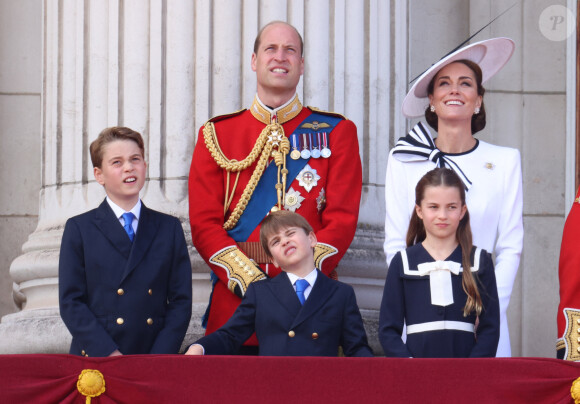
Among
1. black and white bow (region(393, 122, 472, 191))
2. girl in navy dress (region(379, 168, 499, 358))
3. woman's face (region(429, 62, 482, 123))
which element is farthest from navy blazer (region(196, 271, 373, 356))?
woman's face (region(429, 62, 482, 123))

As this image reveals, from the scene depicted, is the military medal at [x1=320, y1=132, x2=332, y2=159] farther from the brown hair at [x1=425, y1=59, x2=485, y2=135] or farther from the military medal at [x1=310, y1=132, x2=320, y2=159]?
the brown hair at [x1=425, y1=59, x2=485, y2=135]

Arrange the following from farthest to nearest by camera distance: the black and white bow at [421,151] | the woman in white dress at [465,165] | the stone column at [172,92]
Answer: the stone column at [172,92], the black and white bow at [421,151], the woman in white dress at [465,165]

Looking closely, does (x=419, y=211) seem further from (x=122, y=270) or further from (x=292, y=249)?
(x=122, y=270)

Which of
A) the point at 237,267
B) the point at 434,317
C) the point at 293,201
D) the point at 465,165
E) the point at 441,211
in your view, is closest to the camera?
the point at 434,317

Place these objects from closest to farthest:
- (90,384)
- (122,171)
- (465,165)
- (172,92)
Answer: (90,384) → (122,171) → (465,165) → (172,92)

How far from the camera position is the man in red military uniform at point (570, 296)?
457cm

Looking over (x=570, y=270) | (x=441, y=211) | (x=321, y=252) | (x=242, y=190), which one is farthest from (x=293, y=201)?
(x=570, y=270)

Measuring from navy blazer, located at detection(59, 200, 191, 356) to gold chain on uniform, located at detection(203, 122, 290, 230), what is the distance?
45 centimetres

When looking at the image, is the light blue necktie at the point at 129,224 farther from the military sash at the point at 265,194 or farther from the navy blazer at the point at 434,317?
the navy blazer at the point at 434,317

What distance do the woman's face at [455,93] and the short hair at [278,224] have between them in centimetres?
83

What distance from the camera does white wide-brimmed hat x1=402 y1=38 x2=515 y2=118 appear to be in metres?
5.06

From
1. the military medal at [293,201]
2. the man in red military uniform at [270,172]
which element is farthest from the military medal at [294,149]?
the military medal at [293,201]

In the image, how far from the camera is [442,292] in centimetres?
435

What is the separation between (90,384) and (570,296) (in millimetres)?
1877
